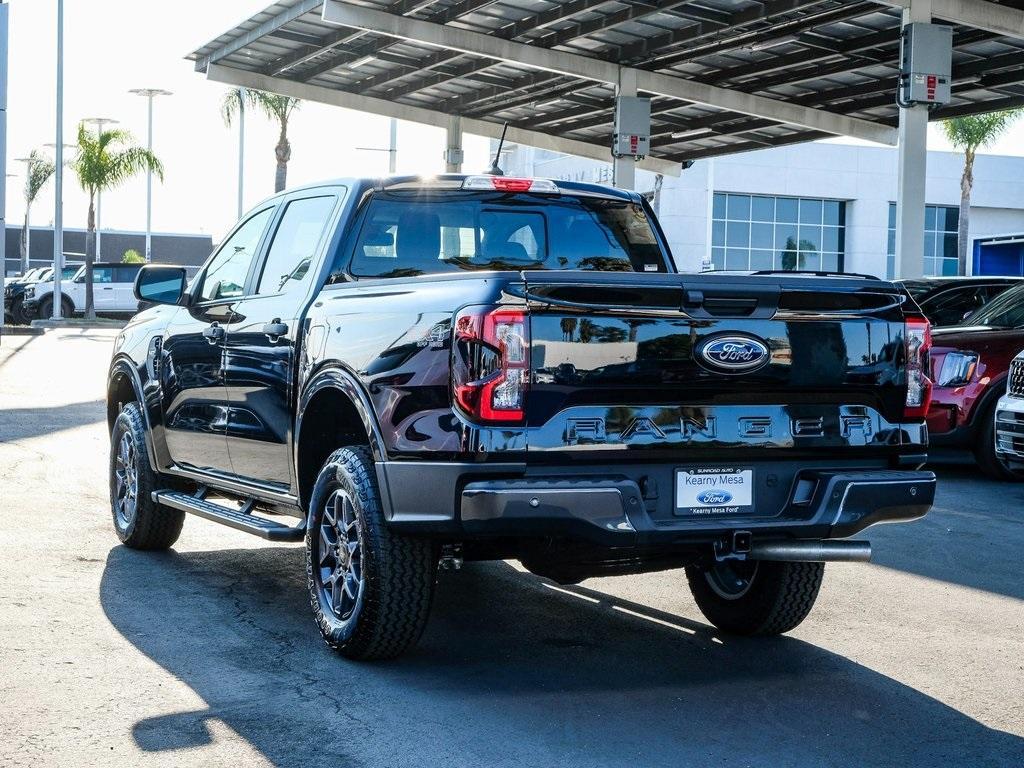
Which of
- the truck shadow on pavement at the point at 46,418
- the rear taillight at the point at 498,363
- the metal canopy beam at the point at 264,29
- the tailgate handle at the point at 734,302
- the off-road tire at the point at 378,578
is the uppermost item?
the metal canopy beam at the point at 264,29

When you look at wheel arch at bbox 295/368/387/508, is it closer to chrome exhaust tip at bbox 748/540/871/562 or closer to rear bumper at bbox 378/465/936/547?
rear bumper at bbox 378/465/936/547

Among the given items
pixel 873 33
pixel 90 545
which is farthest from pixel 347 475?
pixel 873 33

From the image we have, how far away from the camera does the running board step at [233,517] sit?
6.21m

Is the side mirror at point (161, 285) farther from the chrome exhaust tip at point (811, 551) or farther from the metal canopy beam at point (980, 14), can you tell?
the metal canopy beam at point (980, 14)

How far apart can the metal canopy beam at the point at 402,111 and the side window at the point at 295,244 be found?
79.2 ft

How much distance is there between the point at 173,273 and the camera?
7863mm

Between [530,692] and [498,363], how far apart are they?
1.25 m

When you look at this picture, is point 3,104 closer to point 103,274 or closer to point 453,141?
point 453,141

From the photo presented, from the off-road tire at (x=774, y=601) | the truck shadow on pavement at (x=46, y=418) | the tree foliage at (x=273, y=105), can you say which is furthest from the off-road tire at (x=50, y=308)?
the off-road tire at (x=774, y=601)

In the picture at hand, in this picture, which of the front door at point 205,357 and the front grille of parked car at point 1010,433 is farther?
the front grille of parked car at point 1010,433

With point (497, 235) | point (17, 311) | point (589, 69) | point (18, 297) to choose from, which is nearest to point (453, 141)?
point (589, 69)

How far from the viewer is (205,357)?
7.30m

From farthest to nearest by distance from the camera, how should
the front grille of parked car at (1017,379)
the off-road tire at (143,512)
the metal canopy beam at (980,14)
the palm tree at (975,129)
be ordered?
the palm tree at (975,129) → the metal canopy beam at (980,14) → the front grille of parked car at (1017,379) → the off-road tire at (143,512)

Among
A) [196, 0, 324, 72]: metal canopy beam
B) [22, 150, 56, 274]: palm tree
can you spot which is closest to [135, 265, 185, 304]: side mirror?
[196, 0, 324, 72]: metal canopy beam
